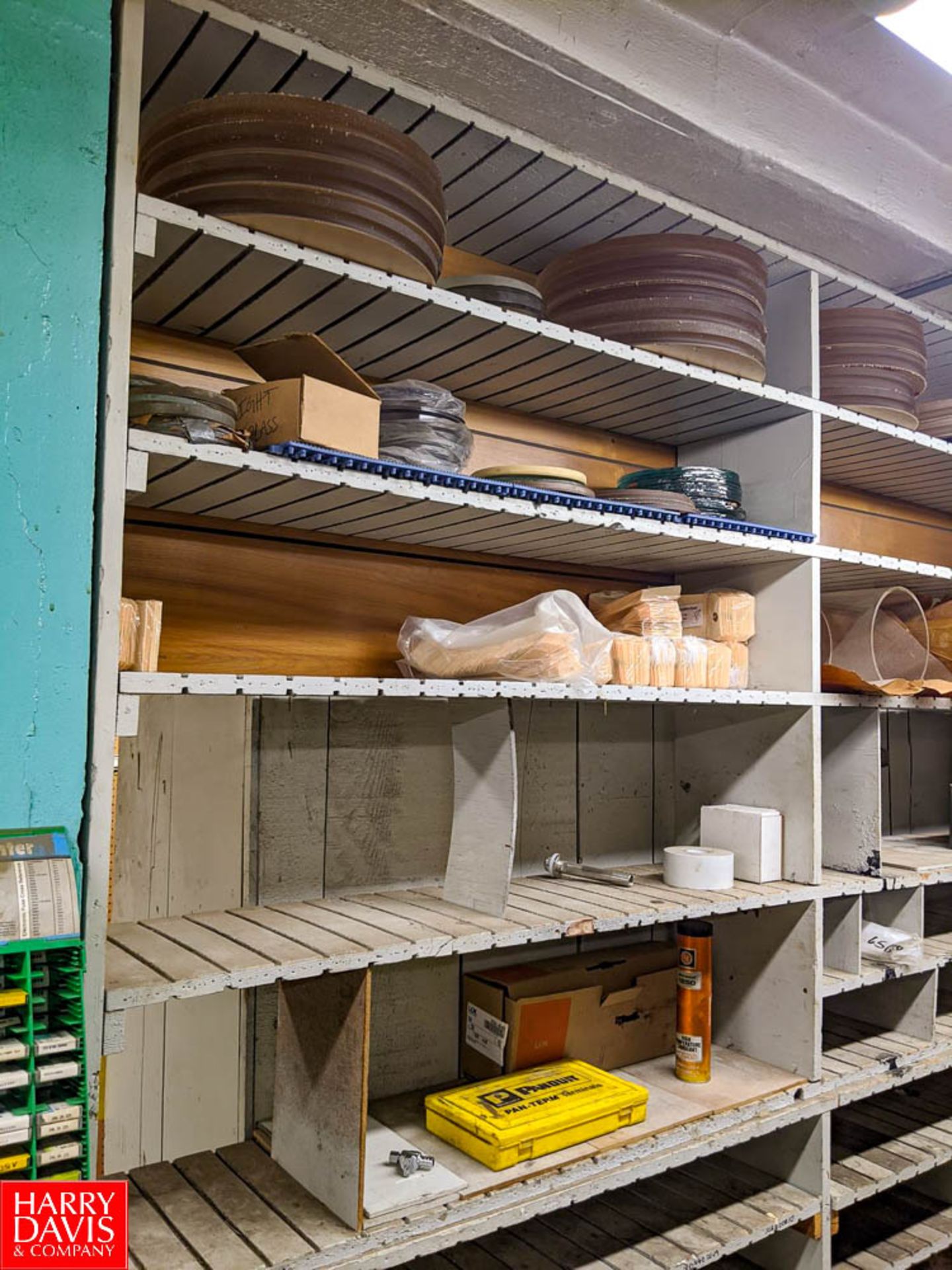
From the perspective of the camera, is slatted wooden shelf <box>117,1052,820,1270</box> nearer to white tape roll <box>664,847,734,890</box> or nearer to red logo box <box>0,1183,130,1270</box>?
red logo box <box>0,1183,130,1270</box>

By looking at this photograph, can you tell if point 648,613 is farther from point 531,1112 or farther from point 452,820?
point 531,1112

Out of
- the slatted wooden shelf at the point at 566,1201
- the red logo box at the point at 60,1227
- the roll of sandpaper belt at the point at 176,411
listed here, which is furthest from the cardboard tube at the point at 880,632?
the red logo box at the point at 60,1227

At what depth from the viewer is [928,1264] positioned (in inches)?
110

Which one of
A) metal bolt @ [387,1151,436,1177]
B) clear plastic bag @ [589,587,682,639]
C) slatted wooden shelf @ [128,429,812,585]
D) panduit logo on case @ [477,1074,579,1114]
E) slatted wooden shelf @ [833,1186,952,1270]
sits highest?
slatted wooden shelf @ [128,429,812,585]

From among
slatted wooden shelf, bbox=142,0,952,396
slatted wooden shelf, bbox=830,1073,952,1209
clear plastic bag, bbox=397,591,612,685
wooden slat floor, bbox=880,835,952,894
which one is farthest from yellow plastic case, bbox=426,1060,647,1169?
slatted wooden shelf, bbox=142,0,952,396

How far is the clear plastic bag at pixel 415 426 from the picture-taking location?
186 centimetres

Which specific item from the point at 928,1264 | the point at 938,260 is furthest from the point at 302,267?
the point at 928,1264

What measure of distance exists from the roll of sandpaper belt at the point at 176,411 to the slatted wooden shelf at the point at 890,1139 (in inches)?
87.9

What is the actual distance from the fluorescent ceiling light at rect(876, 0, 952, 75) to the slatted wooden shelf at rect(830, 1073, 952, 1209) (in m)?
2.53

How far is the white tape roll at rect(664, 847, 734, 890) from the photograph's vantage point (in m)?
2.30

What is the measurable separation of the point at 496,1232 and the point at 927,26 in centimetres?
271

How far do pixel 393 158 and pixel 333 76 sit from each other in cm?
26

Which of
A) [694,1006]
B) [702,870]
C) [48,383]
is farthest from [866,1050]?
[48,383]

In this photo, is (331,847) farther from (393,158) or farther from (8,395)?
(393,158)
